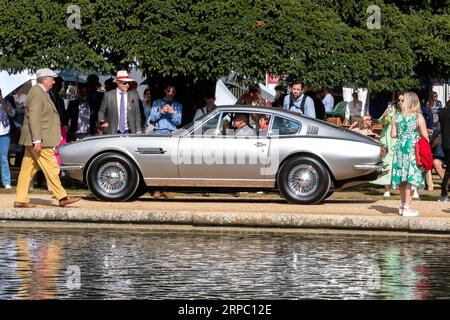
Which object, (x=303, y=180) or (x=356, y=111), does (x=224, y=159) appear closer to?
(x=303, y=180)

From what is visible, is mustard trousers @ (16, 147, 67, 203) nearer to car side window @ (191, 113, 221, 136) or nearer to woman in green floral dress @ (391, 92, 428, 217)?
car side window @ (191, 113, 221, 136)

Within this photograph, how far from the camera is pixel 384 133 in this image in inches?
903

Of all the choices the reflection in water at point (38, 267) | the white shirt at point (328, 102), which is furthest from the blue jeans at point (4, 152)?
the white shirt at point (328, 102)

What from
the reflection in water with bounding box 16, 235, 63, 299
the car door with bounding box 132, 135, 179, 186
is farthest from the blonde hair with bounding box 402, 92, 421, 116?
the reflection in water with bounding box 16, 235, 63, 299

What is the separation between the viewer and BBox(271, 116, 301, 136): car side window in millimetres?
19891

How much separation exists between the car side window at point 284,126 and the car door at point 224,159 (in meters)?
0.29

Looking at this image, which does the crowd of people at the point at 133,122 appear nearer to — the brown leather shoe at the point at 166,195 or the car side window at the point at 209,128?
the brown leather shoe at the point at 166,195

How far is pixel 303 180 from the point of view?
773 inches

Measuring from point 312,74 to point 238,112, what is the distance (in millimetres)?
3312
